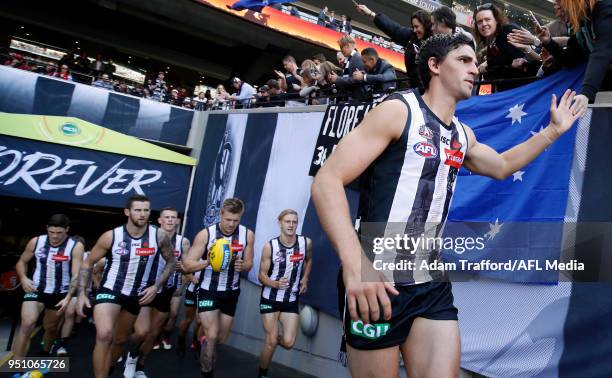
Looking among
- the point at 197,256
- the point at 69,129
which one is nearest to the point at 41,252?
the point at 197,256

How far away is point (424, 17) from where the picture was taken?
6105 mm

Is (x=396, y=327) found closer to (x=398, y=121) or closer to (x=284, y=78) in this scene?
(x=398, y=121)

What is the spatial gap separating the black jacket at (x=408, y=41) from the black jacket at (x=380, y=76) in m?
0.41

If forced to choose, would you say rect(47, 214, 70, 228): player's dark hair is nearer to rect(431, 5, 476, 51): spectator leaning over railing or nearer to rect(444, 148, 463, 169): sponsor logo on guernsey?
rect(431, 5, 476, 51): spectator leaning over railing

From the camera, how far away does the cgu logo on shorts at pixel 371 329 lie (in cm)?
200

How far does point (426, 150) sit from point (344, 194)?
1.87 ft

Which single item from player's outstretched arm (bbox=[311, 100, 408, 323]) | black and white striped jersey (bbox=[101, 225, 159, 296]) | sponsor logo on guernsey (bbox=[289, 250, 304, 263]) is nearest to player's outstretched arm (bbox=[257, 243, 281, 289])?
sponsor logo on guernsey (bbox=[289, 250, 304, 263])

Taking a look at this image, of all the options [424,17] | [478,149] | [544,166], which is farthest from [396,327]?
[424,17]

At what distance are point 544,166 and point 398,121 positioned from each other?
3.30m

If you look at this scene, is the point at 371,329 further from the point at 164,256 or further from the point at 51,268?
the point at 51,268

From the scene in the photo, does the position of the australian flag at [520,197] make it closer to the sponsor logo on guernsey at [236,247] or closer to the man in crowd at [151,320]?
the sponsor logo on guernsey at [236,247]

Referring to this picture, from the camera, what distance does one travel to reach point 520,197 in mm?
4805

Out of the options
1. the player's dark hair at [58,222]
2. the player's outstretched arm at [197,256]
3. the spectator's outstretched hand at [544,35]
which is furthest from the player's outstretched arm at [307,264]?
the spectator's outstretched hand at [544,35]

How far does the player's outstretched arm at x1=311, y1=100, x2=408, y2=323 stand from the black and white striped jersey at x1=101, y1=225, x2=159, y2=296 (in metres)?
4.90
